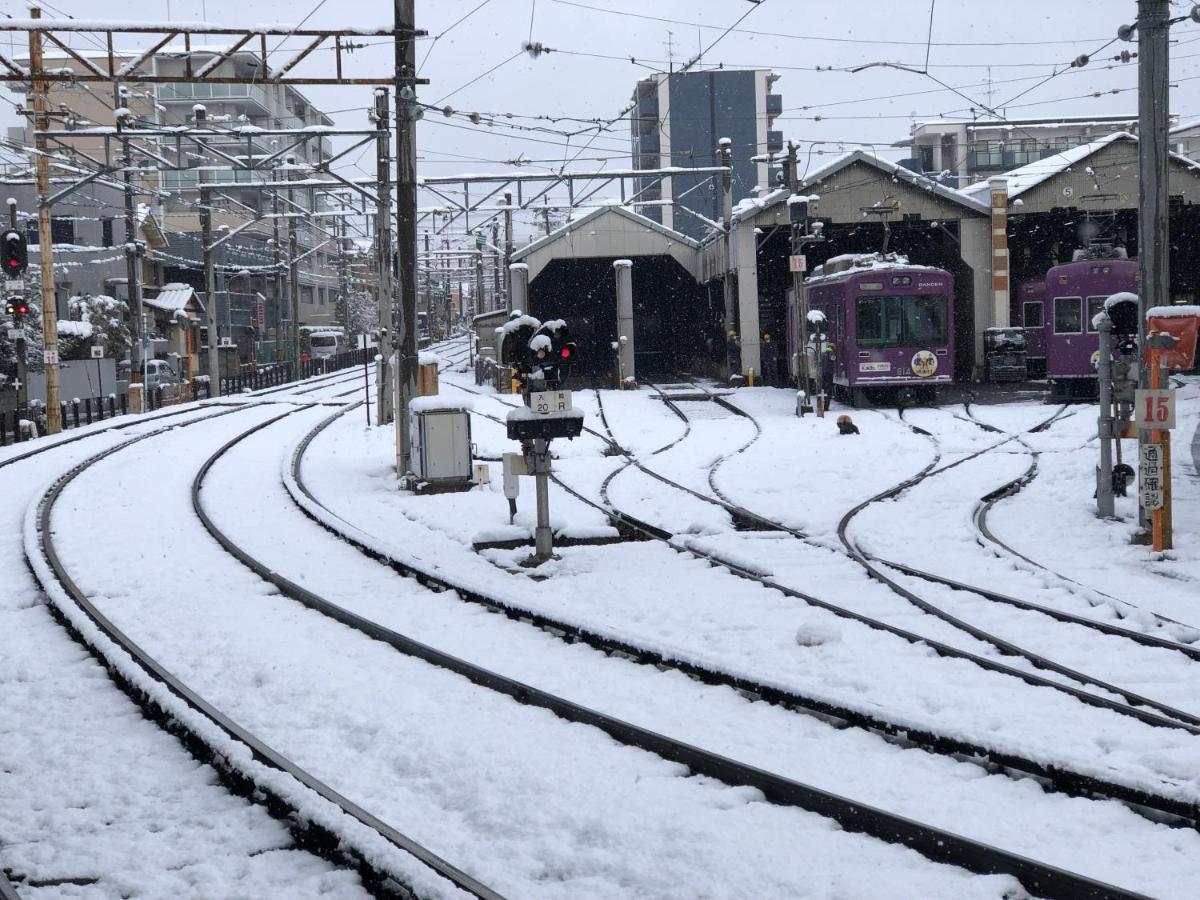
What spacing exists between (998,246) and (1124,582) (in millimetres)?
26752

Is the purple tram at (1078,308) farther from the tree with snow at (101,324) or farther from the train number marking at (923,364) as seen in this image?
the tree with snow at (101,324)

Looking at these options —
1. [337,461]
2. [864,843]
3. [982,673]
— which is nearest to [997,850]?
[864,843]

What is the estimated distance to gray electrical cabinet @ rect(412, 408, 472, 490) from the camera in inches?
638

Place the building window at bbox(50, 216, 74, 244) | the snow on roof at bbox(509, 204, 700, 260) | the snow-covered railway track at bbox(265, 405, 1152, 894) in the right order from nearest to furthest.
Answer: the snow-covered railway track at bbox(265, 405, 1152, 894) → the snow on roof at bbox(509, 204, 700, 260) → the building window at bbox(50, 216, 74, 244)

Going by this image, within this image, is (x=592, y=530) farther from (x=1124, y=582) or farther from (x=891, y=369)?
(x=891, y=369)

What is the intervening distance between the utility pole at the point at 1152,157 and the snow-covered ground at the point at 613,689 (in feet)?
7.42

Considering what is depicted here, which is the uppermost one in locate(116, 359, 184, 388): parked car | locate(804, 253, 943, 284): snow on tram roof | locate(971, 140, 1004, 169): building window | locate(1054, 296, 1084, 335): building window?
locate(971, 140, 1004, 169): building window

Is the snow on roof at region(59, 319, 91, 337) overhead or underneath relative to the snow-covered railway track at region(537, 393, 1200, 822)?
overhead

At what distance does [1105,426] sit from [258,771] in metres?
9.63

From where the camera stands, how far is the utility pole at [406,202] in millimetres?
15758

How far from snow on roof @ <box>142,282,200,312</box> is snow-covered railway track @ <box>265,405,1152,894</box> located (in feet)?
142

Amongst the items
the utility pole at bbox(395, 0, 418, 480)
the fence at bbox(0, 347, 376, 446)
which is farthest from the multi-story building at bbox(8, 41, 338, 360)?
the utility pole at bbox(395, 0, 418, 480)

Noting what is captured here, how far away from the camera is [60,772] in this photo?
601 centimetres

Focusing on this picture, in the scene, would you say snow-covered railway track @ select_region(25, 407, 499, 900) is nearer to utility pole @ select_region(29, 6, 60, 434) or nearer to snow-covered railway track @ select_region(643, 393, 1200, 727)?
snow-covered railway track @ select_region(643, 393, 1200, 727)
